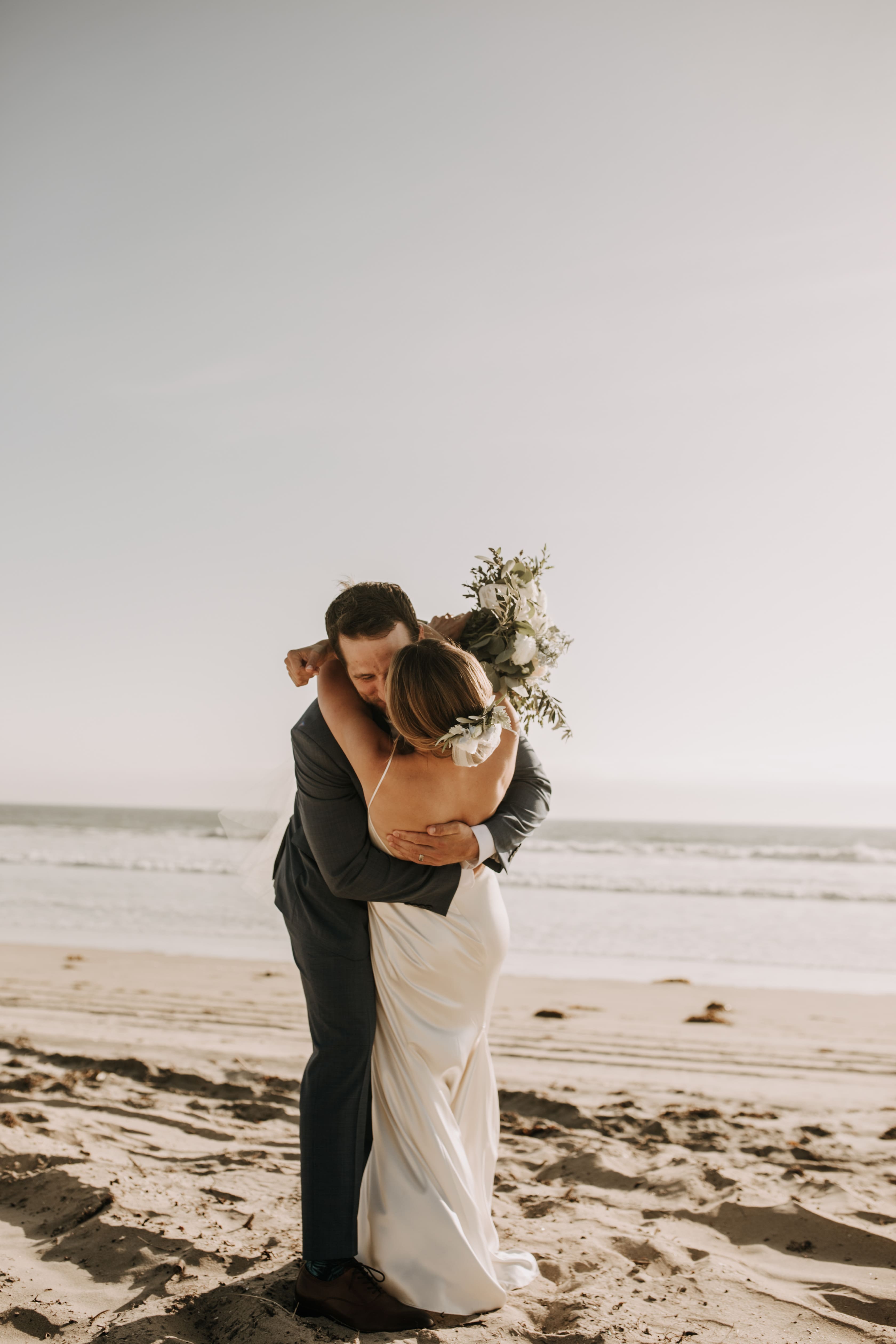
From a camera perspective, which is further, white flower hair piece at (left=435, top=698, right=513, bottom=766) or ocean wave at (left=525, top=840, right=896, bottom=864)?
ocean wave at (left=525, top=840, right=896, bottom=864)

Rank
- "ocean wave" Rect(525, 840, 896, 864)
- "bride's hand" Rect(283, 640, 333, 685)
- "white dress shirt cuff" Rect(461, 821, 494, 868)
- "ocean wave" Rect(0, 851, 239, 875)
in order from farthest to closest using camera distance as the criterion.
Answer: "ocean wave" Rect(525, 840, 896, 864) → "ocean wave" Rect(0, 851, 239, 875) → "bride's hand" Rect(283, 640, 333, 685) → "white dress shirt cuff" Rect(461, 821, 494, 868)

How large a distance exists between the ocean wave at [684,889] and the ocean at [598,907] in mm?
59

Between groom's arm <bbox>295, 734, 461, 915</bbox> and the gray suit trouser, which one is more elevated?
groom's arm <bbox>295, 734, 461, 915</bbox>

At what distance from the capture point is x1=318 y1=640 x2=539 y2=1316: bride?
2596 millimetres

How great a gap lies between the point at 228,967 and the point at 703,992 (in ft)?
16.5

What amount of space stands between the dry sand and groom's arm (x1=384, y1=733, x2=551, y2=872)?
134cm

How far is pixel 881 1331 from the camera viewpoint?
265cm

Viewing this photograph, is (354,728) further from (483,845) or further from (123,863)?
(123,863)

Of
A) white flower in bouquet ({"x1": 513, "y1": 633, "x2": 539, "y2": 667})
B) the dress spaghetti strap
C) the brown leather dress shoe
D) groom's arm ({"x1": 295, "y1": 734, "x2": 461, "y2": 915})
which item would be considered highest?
white flower in bouquet ({"x1": 513, "y1": 633, "x2": 539, "y2": 667})

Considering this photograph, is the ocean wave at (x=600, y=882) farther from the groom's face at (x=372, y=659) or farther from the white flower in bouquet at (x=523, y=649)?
the groom's face at (x=372, y=659)

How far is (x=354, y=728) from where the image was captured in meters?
2.64

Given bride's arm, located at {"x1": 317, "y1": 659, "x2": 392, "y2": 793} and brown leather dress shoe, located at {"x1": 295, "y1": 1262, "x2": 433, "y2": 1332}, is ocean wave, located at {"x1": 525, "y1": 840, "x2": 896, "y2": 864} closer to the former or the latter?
brown leather dress shoe, located at {"x1": 295, "y1": 1262, "x2": 433, "y2": 1332}

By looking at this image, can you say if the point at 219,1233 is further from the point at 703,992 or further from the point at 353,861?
the point at 703,992

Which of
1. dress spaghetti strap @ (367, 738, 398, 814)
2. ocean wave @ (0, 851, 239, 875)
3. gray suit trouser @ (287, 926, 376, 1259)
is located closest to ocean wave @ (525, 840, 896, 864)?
ocean wave @ (0, 851, 239, 875)
